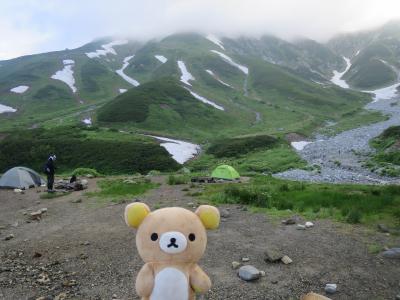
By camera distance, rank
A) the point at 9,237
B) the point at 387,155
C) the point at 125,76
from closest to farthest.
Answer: the point at 9,237 < the point at 387,155 < the point at 125,76

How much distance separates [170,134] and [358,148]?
32.6 meters

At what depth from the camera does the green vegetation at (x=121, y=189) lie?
21.4 meters

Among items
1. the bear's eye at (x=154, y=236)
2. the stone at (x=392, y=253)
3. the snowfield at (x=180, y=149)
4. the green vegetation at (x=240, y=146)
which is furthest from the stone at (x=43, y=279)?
the green vegetation at (x=240, y=146)

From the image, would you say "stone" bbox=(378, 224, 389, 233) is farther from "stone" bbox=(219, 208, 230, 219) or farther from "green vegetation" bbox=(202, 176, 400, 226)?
"stone" bbox=(219, 208, 230, 219)

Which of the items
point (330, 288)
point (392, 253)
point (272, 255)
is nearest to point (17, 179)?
point (272, 255)

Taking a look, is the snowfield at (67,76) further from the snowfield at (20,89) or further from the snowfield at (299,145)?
the snowfield at (299,145)

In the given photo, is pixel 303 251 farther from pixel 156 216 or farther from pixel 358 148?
pixel 358 148

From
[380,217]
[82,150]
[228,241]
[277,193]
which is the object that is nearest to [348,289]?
[228,241]

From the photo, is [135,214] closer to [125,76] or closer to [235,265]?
[235,265]

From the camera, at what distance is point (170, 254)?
5.87 m

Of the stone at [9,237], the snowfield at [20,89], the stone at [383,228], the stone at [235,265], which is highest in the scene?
the snowfield at [20,89]

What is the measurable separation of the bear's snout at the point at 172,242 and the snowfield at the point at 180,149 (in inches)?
1652

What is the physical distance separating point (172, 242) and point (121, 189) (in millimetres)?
17866

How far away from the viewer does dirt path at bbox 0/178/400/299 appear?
9375mm
